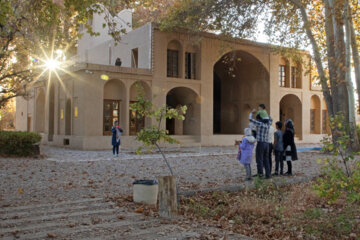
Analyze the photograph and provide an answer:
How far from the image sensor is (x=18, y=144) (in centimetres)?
1470

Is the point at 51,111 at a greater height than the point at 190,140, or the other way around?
the point at 51,111

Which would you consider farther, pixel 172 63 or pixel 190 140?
pixel 190 140

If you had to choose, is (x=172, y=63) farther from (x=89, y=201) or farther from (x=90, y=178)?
(x=89, y=201)

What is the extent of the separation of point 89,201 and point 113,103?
14.9m

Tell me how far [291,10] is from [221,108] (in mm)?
15181

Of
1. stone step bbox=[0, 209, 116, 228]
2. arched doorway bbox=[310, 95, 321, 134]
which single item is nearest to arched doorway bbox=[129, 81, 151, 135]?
arched doorway bbox=[310, 95, 321, 134]

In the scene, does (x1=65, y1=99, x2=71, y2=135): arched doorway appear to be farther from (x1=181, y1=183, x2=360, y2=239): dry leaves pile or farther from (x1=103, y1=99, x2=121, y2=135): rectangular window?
(x1=181, y1=183, x2=360, y2=239): dry leaves pile

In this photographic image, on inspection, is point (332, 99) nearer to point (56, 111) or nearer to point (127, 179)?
point (127, 179)

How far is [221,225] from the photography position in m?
5.36

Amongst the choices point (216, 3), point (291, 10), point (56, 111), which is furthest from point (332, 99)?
point (56, 111)

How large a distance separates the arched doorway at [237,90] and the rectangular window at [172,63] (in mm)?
4229

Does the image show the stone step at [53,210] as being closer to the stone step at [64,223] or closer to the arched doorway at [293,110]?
the stone step at [64,223]

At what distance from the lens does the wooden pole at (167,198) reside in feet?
18.6

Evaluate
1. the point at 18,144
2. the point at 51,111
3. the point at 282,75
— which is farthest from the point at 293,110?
the point at 18,144
